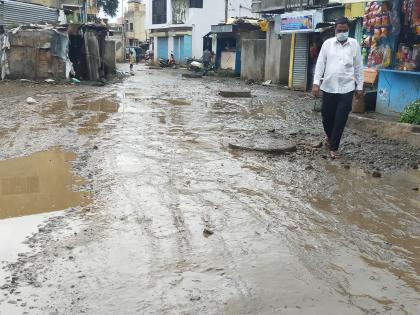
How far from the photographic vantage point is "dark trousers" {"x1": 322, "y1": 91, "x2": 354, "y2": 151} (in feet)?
20.9

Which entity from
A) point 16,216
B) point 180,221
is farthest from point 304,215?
point 16,216

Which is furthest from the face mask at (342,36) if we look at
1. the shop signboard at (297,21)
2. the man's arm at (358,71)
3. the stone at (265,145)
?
the shop signboard at (297,21)

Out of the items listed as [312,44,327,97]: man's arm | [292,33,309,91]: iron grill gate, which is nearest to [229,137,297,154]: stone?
[312,44,327,97]: man's arm

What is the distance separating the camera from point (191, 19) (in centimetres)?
4019

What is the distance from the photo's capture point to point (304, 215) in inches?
164

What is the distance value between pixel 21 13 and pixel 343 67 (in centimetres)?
1873

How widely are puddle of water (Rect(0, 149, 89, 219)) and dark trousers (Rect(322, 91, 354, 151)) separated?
11.0 feet

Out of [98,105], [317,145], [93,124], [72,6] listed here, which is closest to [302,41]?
[98,105]

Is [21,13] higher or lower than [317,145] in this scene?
higher

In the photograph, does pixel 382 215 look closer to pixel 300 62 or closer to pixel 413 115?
pixel 413 115

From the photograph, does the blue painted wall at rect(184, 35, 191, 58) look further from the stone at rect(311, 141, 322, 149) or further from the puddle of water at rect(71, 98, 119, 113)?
the stone at rect(311, 141, 322, 149)

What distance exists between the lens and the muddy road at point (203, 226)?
2783mm

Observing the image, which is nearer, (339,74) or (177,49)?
(339,74)

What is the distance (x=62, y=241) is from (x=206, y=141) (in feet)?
13.8
